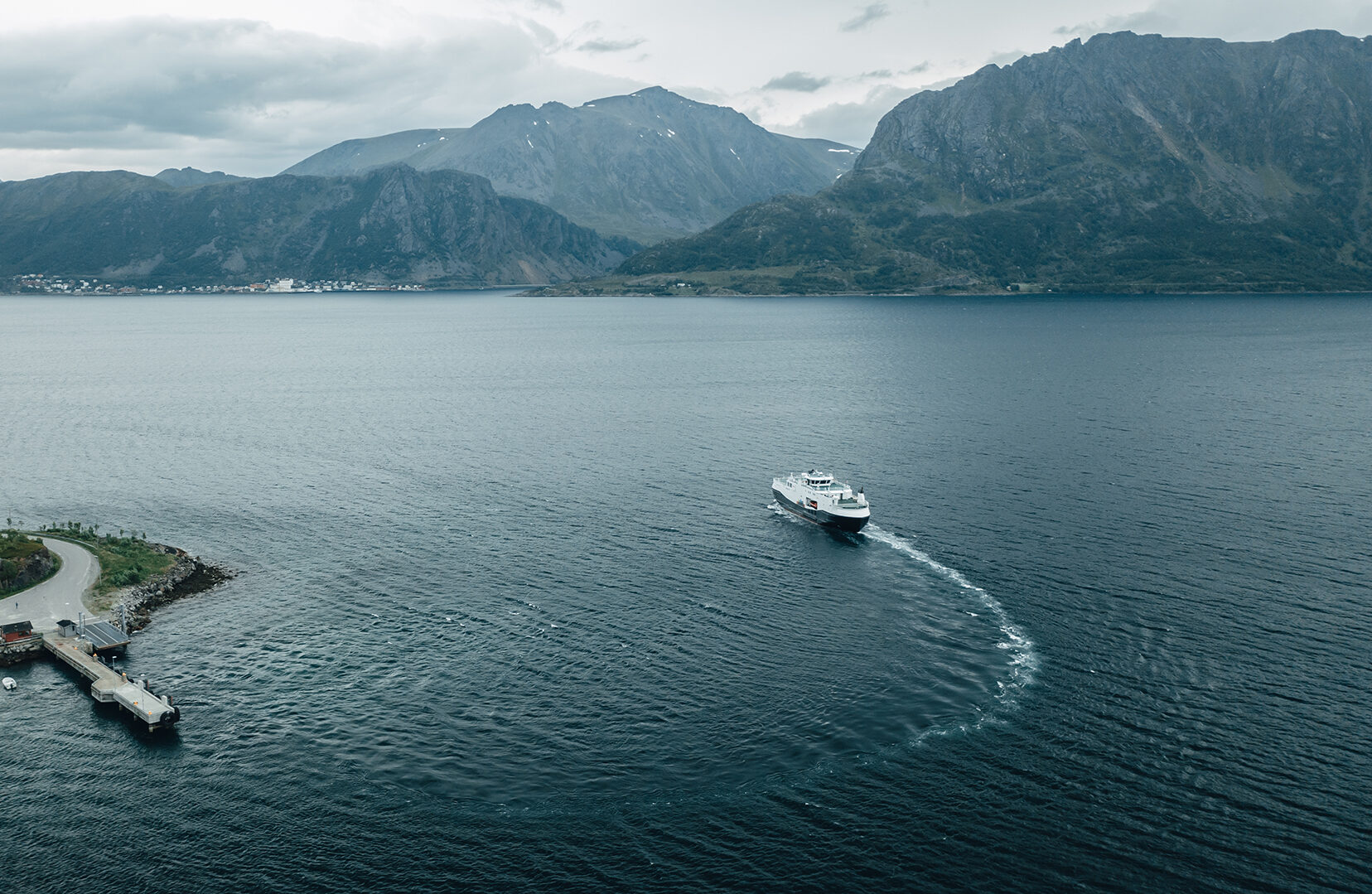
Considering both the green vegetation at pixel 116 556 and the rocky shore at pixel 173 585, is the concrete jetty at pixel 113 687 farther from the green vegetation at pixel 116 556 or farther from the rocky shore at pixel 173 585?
the green vegetation at pixel 116 556

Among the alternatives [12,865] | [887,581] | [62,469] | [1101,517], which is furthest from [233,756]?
[62,469]

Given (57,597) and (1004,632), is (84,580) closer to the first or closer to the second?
(57,597)

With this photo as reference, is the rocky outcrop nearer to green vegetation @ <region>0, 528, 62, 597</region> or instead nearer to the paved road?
green vegetation @ <region>0, 528, 62, 597</region>

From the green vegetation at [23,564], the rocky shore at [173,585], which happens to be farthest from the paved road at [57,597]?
the rocky shore at [173,585]

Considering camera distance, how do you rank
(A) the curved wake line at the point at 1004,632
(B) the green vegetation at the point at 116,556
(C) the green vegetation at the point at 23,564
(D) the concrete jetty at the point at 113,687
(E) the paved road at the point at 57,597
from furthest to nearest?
(B) the green vegetation at the point at 116,556 < (C) the green vegetation at the point at 23,564 < (E) the paved road at the point at 57,597 < (A) the curved wake line at the point at 1004,632 < (D) the concrete jetty at the point at 113,687

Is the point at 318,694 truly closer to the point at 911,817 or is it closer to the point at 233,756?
the point at 233,756

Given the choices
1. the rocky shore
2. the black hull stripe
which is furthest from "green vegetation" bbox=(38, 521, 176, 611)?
the black hull stripe
